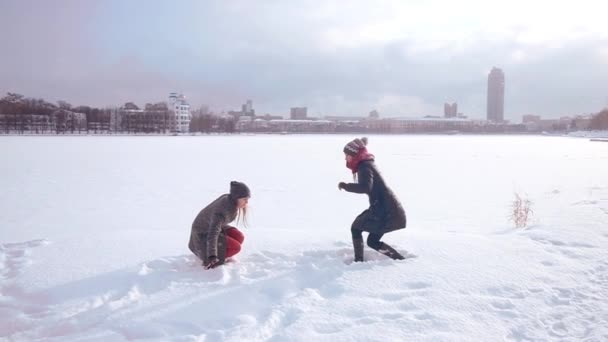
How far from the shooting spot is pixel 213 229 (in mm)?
4484

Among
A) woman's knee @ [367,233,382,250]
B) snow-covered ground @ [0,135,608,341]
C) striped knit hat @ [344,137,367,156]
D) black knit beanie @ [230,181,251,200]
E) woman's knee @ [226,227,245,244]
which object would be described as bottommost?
snow-covered ground @ [0,135,608,341]

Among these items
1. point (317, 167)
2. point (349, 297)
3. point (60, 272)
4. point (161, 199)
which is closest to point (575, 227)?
point (349, 297)

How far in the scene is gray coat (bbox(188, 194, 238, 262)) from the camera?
451cm

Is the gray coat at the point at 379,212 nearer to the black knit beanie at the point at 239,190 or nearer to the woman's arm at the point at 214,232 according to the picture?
the black knit beanie at the point at 239,190

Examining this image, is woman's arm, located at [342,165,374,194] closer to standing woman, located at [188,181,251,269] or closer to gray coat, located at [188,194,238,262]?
standing woman, located at [188,181,251,269]

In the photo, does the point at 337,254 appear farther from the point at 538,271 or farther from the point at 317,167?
the point at 317,167

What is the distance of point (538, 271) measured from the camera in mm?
4480

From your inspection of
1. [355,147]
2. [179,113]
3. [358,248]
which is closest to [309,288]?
[358,248]

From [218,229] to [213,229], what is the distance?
0.05 meters

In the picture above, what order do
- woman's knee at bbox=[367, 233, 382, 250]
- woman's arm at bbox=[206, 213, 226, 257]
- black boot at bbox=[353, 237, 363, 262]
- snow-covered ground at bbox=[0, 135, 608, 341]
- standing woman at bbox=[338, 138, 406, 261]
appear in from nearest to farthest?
snow-covered ground at bbox=[0, 135, 608, 341], woman's arm at bbox=[206, 213, 226, 257], standing woman at bbox=[338, 138, 406, 261], black boot at bbox=[353, 237, 363, 262], woman's knee at bbox=[367, 233, 382, 250]

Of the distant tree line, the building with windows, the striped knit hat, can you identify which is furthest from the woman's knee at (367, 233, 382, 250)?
the building with windows

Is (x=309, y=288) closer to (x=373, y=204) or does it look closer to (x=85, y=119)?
(x=373, y=204)

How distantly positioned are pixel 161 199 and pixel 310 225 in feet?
16.1

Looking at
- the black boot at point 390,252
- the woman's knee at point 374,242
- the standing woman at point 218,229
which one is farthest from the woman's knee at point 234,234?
the black boot at point 390,252
